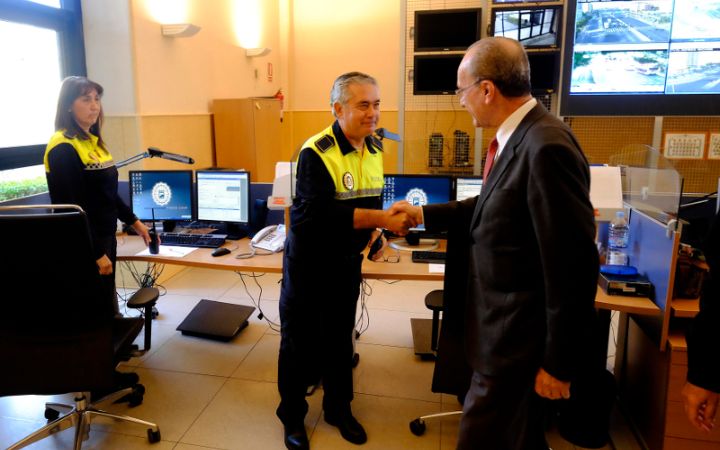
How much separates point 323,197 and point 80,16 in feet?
10.2

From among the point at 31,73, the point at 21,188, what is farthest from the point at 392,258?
the point at 31,73

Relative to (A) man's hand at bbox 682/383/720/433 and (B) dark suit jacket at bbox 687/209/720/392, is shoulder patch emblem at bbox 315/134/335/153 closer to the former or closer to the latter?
(B) dark suit jacket at bbox 687/209/720/392

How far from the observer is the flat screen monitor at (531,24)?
367 centimetres

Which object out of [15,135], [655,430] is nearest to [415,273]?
[655,430]

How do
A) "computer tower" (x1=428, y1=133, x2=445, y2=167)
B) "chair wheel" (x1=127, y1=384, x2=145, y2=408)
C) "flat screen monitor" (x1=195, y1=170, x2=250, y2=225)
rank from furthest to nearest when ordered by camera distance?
"computer tower" (x1=428, y1=133, x2=445, y2=167) < "flat screen monitor" (x1=195, y1=170, x2=250, y2=225) < "chair wheel" (x1=127, y1=384, x2=145, y2=408)

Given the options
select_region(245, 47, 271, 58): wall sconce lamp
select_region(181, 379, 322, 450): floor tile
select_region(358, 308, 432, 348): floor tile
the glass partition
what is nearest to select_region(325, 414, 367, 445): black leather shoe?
select_region(181, 379, 322, 450): floor tile

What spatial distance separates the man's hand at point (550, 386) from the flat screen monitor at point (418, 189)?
162 cm

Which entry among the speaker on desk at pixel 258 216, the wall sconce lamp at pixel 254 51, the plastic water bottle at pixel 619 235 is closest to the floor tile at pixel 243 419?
the speaker on desk at pixel 258 216

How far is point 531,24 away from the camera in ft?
12.2

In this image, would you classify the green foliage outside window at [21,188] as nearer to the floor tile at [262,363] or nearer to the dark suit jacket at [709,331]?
the floor tile at [262,363]

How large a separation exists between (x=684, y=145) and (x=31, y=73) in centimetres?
474

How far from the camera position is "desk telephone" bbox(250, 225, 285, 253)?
109 inches

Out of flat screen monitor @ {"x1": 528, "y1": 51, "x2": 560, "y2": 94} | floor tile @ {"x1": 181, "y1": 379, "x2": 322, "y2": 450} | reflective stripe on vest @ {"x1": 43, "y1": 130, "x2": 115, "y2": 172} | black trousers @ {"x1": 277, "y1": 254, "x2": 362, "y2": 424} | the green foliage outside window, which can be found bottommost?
floor tile @ {"x1": 181, "y1": 379, "x2": 322, "y2": 450}

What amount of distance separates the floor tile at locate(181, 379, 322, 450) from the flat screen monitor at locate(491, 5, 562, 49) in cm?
294
